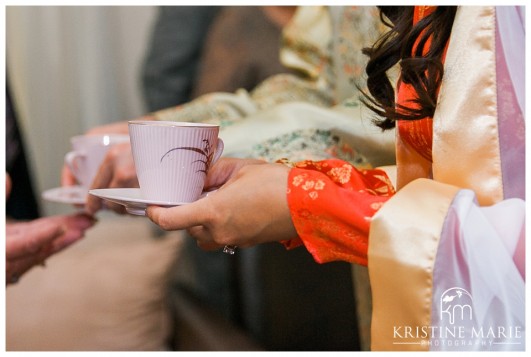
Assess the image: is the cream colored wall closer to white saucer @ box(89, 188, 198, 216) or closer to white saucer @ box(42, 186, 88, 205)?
white saucer @ box(42, 186, 88, 205)

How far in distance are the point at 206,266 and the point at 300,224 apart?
870 millimetres

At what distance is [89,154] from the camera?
58cm

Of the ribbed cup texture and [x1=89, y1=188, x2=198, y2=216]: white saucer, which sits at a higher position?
the ribbed cup texture

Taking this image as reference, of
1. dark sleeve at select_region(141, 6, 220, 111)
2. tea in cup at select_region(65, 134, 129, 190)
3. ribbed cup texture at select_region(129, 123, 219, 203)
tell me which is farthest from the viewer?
dark sleeve at select_region(141, 6, 220, 111)

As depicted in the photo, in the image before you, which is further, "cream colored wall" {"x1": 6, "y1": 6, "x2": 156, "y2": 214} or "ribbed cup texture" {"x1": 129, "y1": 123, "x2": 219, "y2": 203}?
"cream colored wall" {"x1": 6, "y1": 6, "x2": 156, "y2": 214}

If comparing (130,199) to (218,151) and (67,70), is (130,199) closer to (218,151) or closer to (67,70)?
(218,151)

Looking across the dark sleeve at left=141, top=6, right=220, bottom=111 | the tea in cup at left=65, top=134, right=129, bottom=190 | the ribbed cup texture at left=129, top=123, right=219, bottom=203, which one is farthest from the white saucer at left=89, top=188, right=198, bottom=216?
the dark sleeve at left=141, top=6, right=220, bottom=111

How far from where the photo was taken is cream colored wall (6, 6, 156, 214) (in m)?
1.18

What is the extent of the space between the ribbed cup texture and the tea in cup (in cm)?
18

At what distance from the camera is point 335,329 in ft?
2.97

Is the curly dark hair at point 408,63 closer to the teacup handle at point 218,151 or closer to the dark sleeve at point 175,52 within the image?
the teacup handle at point 218,151

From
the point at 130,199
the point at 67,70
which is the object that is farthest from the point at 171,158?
the point at 67,70

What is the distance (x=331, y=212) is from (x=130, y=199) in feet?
0.40

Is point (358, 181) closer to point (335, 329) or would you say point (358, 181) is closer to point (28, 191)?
point (335, 329)
